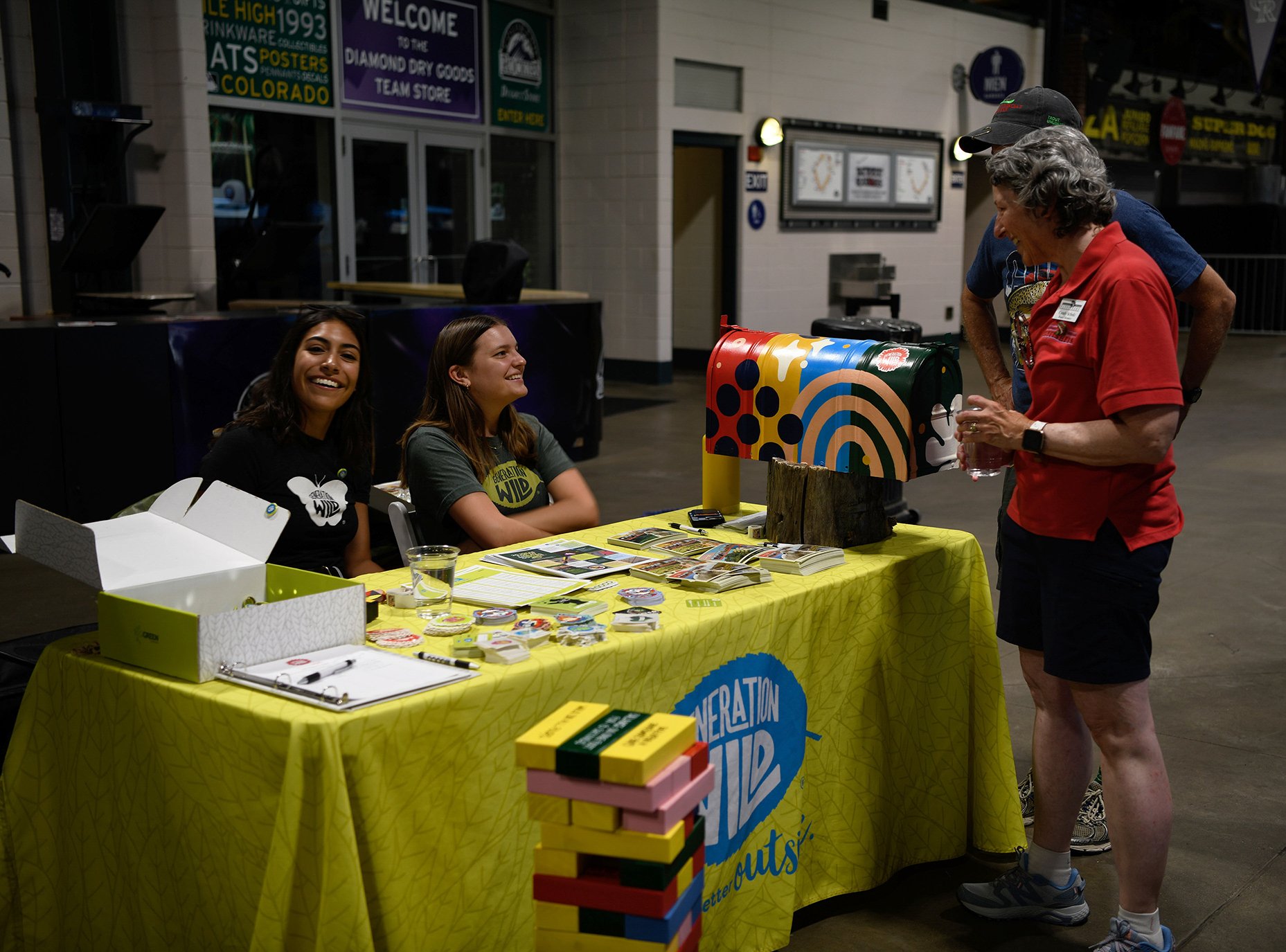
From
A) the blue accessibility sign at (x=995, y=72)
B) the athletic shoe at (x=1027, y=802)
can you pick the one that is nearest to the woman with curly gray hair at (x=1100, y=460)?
the athletic shoe at (x=1027, y=802)

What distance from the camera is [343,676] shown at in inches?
72.4

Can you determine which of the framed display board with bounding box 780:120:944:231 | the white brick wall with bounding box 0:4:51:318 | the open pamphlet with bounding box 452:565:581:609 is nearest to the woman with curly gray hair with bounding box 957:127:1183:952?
the open pamphlet with bounding box 452:565:581:609

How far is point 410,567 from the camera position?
232 centimetres

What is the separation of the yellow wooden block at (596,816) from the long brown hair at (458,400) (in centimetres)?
154

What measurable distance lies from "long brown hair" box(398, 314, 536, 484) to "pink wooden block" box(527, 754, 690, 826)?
152 centimetres

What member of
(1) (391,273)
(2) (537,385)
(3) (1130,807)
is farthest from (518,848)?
(1) (391,273)

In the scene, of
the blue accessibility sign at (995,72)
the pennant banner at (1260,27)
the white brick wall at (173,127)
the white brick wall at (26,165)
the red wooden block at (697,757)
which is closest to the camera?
the red wooden block at (697,757)

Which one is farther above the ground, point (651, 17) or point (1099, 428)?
point (651, 17)

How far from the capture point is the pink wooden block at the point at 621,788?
1476mm

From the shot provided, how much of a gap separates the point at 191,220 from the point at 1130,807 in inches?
289

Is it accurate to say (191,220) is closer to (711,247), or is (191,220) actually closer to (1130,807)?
(711,247)

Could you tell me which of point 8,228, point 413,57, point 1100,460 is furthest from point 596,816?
point 413,57

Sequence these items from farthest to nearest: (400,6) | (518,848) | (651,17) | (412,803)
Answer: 1. (651,17)
2. (400,6)
3. (518,848)
4. (412,803)

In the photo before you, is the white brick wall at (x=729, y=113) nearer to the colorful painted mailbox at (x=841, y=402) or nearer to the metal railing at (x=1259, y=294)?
the metal railing at (x=1259, y=294)
